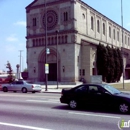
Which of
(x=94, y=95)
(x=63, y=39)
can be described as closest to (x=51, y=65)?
(x=63, y=39)

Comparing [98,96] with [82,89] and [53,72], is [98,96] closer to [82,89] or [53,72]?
[82,89]

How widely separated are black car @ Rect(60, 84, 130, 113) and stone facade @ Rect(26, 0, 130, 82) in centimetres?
3528

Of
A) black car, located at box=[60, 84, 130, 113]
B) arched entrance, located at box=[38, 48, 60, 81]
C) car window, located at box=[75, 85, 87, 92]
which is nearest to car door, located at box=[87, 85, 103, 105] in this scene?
black car, located at box=[60, 84, 130, 113]

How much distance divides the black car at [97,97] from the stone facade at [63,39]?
35.3 m

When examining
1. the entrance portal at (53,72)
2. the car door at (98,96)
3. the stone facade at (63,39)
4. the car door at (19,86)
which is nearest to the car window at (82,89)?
the car door at (98,96)

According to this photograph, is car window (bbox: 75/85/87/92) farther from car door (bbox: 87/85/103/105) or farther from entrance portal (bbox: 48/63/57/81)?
entrance portal (bbox: 48/63/57/81)

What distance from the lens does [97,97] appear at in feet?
38.8

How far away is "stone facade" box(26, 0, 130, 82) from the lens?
160 feet

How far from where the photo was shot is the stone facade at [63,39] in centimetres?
4884

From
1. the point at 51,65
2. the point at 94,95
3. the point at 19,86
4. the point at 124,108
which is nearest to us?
the point at 124,108

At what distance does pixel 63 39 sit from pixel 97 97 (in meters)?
38.5

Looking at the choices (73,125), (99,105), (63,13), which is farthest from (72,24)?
(73,125)

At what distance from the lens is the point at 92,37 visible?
57281mm

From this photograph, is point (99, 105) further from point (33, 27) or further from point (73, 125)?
point (33, 27)
